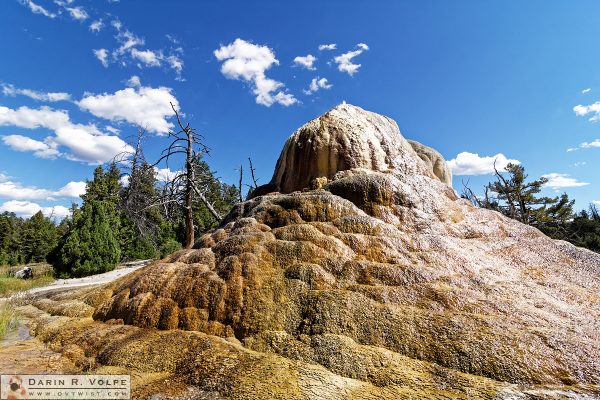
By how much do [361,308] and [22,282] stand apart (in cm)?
1405

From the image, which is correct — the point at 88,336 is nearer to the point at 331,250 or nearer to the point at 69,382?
the point at 69,382

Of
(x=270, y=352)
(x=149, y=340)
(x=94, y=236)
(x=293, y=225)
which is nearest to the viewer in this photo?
(x=270, y=352)

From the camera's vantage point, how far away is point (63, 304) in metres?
7.18

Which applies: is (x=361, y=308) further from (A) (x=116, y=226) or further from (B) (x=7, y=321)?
(A) (x=116, y=226)

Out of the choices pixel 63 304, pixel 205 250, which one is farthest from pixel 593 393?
pixel 63 304

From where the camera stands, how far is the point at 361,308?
4.73m

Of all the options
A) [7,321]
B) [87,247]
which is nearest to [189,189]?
[87,247]

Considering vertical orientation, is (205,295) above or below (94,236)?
below

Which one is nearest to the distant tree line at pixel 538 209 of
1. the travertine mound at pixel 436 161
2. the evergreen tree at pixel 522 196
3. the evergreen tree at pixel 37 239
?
the evergreen tree at pixel 522 196

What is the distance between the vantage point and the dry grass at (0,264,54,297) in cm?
1139

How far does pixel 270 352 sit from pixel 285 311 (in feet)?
2.20

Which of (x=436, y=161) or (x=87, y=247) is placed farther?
(x=87, y=247)

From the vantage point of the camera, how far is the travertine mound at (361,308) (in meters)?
3.68

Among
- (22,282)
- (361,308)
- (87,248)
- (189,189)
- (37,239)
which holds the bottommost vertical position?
(361,308)
